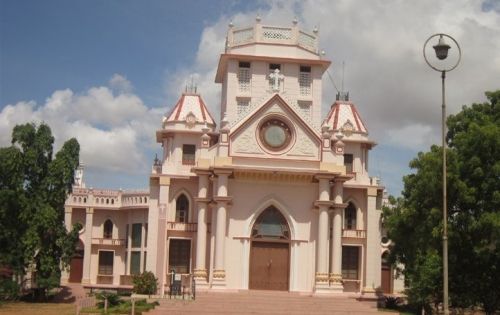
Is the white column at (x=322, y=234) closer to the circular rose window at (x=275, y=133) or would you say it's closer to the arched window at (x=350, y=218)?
the circular rose window at (x=275, y=133)

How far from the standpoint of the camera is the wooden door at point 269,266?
1344 inches

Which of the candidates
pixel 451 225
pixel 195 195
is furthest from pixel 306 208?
pixel 451 225

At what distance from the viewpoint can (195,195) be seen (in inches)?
1444

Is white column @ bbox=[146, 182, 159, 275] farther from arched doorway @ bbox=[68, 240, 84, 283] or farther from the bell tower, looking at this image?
arched doorway @ bbox=[68, 240, 84, 283]

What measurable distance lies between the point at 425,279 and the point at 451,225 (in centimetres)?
324

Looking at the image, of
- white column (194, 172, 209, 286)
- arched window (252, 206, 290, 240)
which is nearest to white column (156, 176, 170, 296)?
white column (194, 172, 209, 286)

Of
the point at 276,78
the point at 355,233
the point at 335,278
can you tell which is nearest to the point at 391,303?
the point at 355,233

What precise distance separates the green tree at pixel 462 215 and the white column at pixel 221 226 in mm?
7648

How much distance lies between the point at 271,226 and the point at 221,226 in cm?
273

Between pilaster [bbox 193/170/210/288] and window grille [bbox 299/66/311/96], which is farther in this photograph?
window grille [bbox 299/66/311/96]

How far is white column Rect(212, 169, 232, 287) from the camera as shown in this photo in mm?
32875

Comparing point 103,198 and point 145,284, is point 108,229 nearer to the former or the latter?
point 103,198

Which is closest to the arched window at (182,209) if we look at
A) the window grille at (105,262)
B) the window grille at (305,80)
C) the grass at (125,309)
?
the window grille at (305,80)

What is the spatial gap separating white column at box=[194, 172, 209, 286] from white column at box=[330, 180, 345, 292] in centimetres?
594
